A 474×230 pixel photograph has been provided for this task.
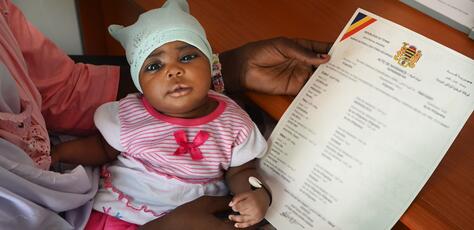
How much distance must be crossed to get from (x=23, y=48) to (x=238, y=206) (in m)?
0.53

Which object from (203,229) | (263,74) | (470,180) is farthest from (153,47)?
(470,180)

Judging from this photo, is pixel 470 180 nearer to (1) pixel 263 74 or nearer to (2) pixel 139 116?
(1) pixel 263 74

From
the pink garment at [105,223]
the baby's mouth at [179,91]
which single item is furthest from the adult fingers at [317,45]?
the pink garment at [105,223]

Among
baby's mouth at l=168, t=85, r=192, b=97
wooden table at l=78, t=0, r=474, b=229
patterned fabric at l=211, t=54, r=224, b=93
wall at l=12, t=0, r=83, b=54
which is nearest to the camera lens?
wooden table at l=78, t=0, r=474, b=229

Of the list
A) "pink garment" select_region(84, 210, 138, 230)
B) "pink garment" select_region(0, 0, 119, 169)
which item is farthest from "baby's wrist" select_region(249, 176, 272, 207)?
"pink garment" select_region(0, 0, 119, 169)

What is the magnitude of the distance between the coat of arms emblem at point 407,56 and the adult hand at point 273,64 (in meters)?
0.14

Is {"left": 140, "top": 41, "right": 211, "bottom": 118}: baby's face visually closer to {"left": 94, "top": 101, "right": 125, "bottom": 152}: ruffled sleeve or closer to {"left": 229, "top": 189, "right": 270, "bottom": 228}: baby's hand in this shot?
{"left": 94, "top": 101, "right": 125, "bottom": 152}: ruffled sleeve

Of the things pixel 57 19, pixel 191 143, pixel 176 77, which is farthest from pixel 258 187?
pixel 57 19

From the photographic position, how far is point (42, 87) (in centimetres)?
88

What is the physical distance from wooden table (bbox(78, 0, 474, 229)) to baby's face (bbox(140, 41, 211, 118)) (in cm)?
17

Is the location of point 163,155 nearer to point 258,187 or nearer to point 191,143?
point 191,143

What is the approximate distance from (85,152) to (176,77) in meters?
0.25

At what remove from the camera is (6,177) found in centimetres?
60

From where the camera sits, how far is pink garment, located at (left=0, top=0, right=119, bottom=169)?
0.70m
